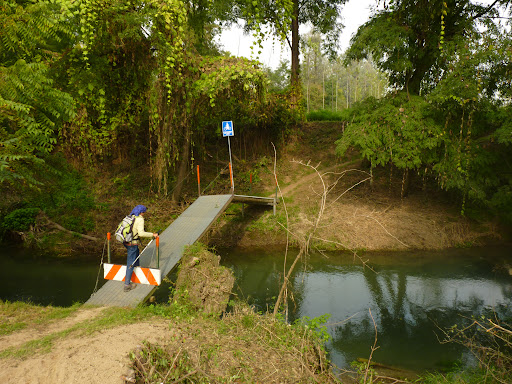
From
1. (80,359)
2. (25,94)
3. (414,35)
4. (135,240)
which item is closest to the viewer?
(80,359)

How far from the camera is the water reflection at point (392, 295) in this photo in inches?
323

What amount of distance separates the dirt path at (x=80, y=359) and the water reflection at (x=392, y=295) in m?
4.12

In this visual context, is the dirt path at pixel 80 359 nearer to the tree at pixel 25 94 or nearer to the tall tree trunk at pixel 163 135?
the tree at pixel 25 94

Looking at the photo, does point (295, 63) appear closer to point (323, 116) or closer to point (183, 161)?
point (323, 116)

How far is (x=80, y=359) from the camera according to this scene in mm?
4891

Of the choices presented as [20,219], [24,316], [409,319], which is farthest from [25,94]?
[409,319]

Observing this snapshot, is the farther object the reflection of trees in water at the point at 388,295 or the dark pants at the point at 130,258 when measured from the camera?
the reflection of trees in water at the point at 388,295

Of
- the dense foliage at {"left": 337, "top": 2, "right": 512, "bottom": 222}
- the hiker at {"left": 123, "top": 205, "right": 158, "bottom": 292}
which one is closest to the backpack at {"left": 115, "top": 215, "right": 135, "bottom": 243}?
the hiker at {"left": 123, "top": 205, "right": 158, "bottom": 292}

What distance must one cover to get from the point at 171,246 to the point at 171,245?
59 mm

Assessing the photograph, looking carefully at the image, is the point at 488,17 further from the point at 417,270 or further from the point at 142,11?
the point at 142,11

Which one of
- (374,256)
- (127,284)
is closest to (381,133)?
(374,256)

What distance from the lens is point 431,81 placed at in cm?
1585

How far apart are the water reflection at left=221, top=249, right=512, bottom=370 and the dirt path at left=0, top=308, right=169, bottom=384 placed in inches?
162

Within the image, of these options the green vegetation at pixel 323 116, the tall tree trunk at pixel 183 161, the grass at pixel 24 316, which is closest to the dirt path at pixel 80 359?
the grass at pixel 24 316
